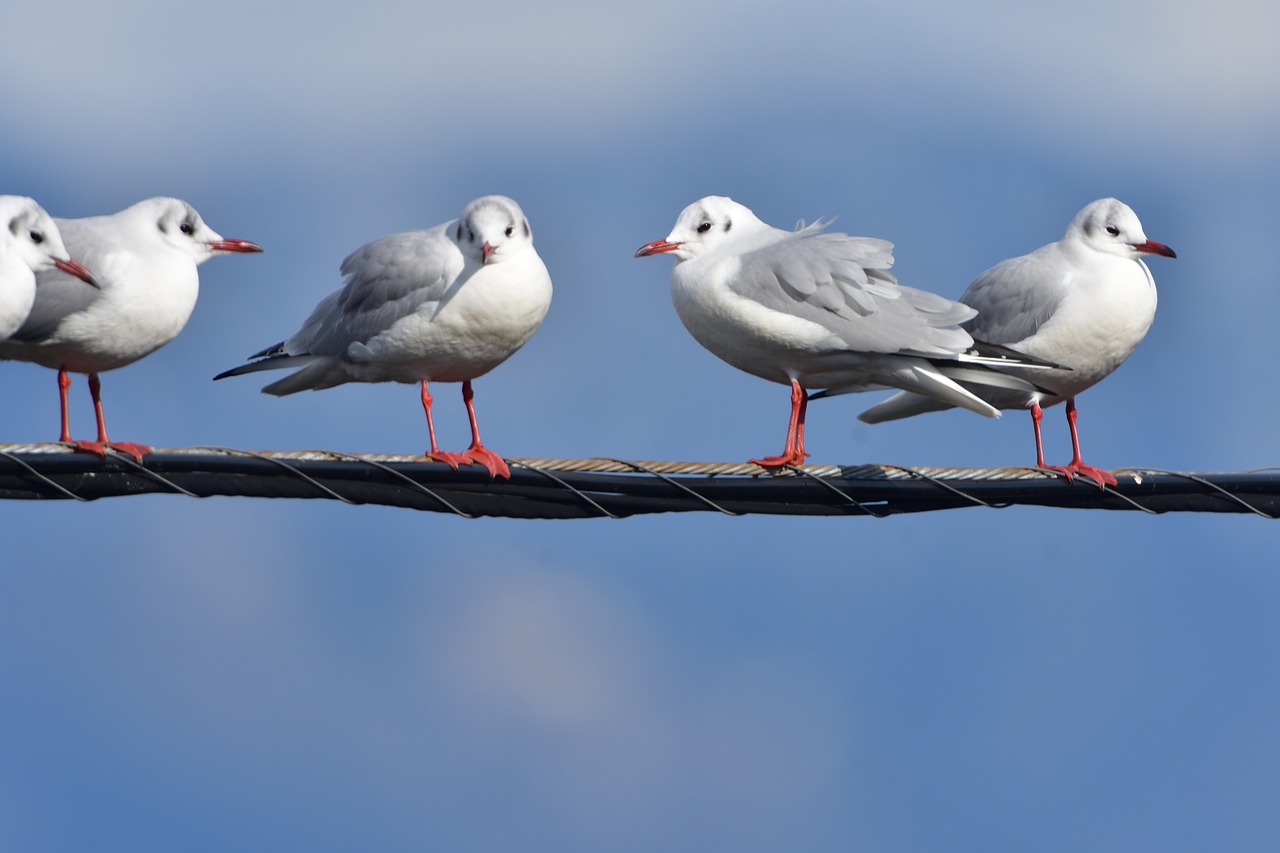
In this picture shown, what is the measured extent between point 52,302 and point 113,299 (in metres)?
0.35

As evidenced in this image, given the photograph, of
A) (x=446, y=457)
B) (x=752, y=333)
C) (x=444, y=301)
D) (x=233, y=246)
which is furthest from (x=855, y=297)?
(x=233, y=246)

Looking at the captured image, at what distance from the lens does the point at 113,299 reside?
37.0ft

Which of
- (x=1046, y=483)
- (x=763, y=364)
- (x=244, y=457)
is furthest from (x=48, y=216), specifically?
(x=1046, y=483)

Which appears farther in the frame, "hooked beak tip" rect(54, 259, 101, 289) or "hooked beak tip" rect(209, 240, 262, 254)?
"hooked beak tip" rect(209, 240, 262, 254)

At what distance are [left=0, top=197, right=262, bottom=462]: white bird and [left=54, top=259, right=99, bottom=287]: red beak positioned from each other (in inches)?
5.0

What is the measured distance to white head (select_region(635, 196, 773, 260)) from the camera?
12.1m

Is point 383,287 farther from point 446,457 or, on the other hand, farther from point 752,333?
point 752,333

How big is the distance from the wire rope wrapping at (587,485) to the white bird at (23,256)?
6.42 ft

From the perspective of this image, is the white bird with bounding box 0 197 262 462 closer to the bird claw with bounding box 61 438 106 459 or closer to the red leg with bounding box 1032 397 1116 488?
the bird claw with bounding box 61 438 106 459

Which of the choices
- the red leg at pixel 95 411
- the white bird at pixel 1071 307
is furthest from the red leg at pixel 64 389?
the white bird at pixel 1071 307

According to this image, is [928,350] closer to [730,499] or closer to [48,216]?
[730,499]

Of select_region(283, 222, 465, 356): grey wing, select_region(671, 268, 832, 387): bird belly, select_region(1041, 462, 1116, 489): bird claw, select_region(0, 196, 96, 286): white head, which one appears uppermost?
select_region(0, 196, 96, 286): white head

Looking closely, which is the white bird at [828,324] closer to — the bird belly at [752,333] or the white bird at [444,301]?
the bird belly at [752,333]

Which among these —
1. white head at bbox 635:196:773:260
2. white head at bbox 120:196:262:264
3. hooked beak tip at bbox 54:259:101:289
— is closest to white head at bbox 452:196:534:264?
white head at bbox 635:196:773:260
